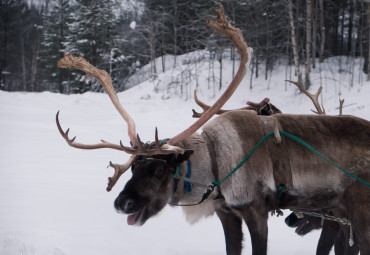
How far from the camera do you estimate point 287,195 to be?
269 centimetres

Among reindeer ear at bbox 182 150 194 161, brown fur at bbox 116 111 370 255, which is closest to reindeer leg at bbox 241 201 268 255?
brown fur at bbox 116 111 370 255

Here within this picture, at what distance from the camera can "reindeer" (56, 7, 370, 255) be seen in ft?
8.49

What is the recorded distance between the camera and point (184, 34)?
22.1 m

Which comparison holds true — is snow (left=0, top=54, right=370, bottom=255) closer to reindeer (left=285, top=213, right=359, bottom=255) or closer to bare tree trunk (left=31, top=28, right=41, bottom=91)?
reindeer (left=285, top=213, right=359, bottom=255)

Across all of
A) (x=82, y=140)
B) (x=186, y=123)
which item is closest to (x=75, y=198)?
(x=82, y=140)

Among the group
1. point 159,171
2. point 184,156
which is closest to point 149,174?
point 159,171

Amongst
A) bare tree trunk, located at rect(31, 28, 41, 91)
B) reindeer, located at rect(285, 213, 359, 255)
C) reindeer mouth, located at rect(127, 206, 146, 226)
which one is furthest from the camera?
bare tree trunk, located at rect(31, 28, 41, 91)

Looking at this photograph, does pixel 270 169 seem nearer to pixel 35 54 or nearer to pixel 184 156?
pixel 184 156

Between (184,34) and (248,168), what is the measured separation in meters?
20.3

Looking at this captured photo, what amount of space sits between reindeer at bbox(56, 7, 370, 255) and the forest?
40.8 ft

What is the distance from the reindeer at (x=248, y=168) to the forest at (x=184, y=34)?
1244 cm

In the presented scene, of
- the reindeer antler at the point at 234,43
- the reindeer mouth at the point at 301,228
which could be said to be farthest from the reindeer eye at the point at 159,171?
the reindeer mouth at the point at 301,228

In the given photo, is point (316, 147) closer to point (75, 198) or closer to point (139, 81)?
point (75, 198)

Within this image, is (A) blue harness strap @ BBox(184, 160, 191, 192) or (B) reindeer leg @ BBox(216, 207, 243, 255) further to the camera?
(B) reindeer leg @ BBox(216, 207, 243, 255)
